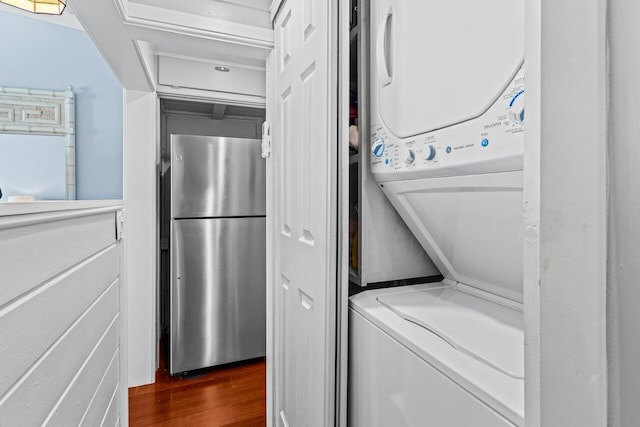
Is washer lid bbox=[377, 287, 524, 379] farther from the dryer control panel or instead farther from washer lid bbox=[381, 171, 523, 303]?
the dryer control panel

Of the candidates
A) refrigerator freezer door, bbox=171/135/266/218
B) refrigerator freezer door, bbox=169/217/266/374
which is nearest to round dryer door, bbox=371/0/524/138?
refrigerator freezer door, bbox=171/135/266/218

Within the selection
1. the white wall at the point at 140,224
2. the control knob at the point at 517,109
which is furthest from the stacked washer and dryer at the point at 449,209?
the white wall at the point at 140,224

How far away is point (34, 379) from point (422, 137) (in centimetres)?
96

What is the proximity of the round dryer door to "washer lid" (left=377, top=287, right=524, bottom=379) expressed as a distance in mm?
437

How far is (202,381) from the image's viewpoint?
2.41 meters

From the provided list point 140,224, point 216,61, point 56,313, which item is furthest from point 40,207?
point 216,61

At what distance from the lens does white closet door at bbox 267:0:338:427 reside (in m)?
0.96

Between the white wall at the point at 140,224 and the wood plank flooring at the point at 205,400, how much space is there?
195mm

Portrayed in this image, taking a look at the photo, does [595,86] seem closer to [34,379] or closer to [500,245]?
[500,245]

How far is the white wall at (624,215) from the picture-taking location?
1.00ft

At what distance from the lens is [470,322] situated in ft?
2.49

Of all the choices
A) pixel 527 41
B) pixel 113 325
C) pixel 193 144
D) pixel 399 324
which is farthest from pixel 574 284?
pixel 193 144

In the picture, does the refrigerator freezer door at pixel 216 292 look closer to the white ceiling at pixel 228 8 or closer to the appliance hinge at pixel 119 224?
the appliance hinge at pixel 119 224

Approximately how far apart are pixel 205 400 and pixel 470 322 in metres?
2.03
